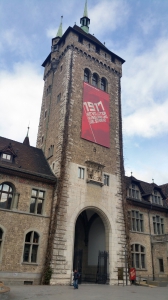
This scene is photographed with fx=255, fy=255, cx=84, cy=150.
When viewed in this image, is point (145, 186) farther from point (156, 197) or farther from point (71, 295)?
point (71, 295)

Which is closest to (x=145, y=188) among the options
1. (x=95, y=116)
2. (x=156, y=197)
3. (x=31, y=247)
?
(x=156, y=197)

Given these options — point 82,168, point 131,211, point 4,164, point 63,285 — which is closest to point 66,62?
point 82,168

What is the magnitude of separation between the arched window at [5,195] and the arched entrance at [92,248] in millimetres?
7745

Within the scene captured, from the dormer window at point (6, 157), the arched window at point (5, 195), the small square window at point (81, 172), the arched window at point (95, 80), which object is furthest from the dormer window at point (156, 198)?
the dormer window at point (6, 157)

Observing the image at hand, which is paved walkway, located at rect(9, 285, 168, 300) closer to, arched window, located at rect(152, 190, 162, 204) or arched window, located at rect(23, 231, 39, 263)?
arched window, located at rect(23, 231, 39, 263)

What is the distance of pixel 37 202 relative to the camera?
22688 mm

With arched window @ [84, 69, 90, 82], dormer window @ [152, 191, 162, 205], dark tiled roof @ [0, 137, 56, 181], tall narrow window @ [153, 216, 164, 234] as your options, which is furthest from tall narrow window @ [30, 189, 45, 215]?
arched window @ [84, 69, 90, 82]

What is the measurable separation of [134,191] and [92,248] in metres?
→ 8.30

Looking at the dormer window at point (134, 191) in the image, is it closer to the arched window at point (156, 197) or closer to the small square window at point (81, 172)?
the arched window at point (156, 197)

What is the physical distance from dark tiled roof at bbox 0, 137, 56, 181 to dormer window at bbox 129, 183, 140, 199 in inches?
413

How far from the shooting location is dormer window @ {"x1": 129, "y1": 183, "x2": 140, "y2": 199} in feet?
99.3

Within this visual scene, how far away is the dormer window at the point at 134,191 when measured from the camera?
30277 millimetres

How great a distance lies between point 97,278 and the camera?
24.0 metres

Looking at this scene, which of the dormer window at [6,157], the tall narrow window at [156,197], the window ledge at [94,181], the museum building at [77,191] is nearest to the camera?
the museum building at [77,191]
